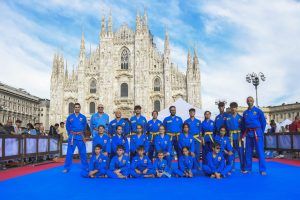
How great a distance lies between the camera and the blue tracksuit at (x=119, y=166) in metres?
8.15

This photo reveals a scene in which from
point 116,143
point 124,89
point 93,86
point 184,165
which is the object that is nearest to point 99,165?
point 116,143

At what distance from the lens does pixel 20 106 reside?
188 feet

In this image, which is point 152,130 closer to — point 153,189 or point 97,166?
point 97,166

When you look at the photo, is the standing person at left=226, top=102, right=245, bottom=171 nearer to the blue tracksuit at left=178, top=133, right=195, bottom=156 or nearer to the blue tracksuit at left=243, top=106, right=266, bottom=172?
the blue tracksuit at left=243, top=106, right=266, bottom=172

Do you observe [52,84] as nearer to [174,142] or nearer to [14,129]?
[14,129]

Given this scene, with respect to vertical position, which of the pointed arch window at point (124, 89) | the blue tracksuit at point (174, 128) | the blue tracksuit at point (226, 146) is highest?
the pointed arch window at point (124, 89)

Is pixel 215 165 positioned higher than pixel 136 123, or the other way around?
pixel 136 123

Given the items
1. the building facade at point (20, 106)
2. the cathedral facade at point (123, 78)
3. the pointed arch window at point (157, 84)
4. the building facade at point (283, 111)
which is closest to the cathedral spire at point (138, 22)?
the cathedral facade at point (123, 78)

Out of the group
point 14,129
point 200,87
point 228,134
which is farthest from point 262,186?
point 200,87

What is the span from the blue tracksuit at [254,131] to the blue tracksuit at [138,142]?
274cm

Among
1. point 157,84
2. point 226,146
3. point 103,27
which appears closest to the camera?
point 226,146

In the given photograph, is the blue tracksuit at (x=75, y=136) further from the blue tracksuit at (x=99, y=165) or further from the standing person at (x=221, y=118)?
the standing person at (x=221, y=118)

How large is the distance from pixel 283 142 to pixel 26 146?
34.4 feet

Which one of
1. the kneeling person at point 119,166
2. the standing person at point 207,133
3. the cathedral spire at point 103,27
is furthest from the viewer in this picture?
the cathedral spire at point 103,27
